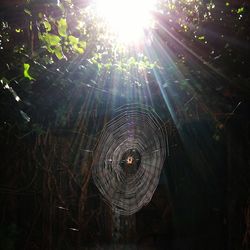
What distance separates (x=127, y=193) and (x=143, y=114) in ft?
2.72

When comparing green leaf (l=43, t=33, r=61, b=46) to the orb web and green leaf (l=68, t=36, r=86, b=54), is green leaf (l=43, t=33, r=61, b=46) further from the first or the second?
the orb web

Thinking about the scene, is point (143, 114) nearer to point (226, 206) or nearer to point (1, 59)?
point (226, 206)

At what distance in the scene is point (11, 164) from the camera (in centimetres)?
328

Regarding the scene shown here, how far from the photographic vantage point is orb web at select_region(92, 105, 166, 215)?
368cm

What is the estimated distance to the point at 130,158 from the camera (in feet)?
13.6

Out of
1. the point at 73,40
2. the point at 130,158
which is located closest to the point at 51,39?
the point at 73,40

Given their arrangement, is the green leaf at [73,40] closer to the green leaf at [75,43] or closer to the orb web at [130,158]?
the green leaf at [75,43]

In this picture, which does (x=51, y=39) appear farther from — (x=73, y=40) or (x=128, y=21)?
(x=128, y=21)

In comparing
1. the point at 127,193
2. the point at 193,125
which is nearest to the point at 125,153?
the point at 127,193

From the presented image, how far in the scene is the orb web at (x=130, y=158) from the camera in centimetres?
368

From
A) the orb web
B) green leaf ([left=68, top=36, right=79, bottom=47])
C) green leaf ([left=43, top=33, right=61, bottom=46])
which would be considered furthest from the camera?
the orb web

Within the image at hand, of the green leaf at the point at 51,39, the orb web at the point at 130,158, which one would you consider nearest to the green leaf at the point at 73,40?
the green leaf at the point at 51,39

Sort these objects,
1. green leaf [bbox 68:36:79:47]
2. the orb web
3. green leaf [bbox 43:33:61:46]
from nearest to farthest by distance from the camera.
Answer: green leaf [bbox 43:33:61:46] → green leaf [bbox 68:36:79:47] → the orb web

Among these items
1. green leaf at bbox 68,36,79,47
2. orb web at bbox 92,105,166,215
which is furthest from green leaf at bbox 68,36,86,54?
orb web at bbox 92,105,166,215
